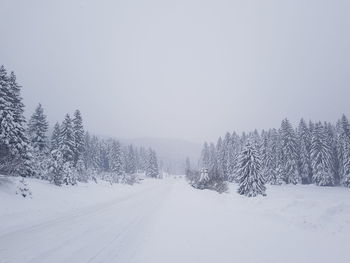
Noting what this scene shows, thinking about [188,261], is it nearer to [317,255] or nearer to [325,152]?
[317,255]

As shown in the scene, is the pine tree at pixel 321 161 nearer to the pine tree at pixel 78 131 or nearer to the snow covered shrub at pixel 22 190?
the pine tree at pixel 78 131

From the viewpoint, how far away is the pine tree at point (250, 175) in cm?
3466

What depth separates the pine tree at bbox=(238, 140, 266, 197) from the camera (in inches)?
1364

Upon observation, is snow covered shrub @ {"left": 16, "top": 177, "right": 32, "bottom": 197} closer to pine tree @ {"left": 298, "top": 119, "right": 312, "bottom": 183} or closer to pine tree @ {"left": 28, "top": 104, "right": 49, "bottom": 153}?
pine tree @ {"left": 28, "top": 104, "right": 49, "bottom": 153}

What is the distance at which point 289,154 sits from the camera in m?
58.7

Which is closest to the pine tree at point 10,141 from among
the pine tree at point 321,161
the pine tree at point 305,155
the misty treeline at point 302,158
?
the misty treeline at point 302,158

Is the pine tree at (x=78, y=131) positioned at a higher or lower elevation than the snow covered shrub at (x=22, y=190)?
higher

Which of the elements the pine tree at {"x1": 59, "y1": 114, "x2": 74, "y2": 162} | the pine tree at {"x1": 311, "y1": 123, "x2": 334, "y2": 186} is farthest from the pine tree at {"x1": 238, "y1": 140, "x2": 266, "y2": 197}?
the pine tree at {"x1": 59, "y1": 114, "x2": 74, "y2": 162}

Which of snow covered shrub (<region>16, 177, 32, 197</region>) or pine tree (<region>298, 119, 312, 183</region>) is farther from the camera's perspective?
pine tree (<region>298, 119, 312, 183</region>)

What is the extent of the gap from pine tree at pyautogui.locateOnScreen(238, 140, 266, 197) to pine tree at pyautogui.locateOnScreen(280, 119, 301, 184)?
27225 mm

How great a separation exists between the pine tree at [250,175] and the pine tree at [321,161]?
26.3 m

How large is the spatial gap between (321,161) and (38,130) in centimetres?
5759

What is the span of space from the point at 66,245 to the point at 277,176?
59.0 m

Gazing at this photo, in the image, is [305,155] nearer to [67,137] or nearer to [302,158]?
[302,158]
